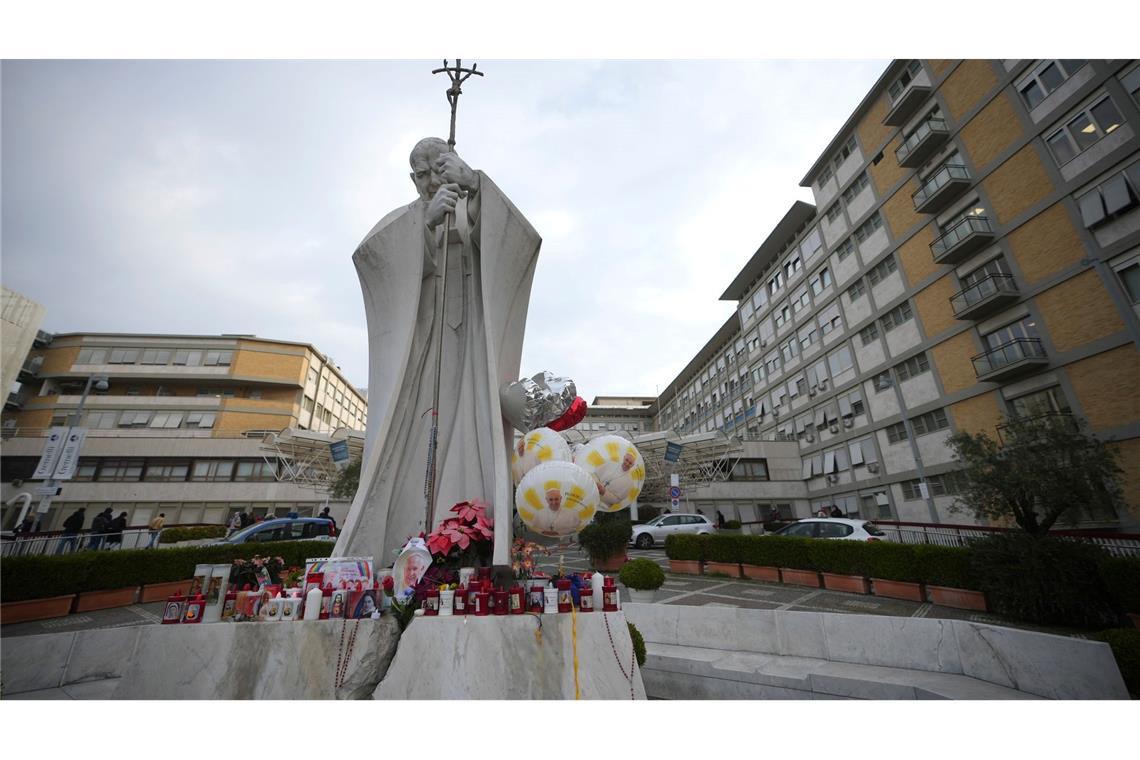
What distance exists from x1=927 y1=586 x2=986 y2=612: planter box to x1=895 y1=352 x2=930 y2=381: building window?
55.0 feet

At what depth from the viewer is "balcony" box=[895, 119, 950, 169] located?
2156cm

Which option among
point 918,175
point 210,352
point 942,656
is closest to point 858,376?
point 918,175

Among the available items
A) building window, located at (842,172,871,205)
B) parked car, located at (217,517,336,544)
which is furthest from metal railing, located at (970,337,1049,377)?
parked car, located at (217,517,336,544)

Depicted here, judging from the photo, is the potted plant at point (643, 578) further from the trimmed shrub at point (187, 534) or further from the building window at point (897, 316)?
the building window at point (897, 316)

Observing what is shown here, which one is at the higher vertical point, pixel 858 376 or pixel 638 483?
pixel 858 376

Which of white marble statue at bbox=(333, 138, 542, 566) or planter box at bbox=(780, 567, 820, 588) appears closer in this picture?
white marble statue at bbox=(333, 138, 542, 566)

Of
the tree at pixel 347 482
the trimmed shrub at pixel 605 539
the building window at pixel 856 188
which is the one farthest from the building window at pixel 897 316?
→ the tree at pixel 347 482

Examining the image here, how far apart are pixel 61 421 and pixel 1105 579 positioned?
50596 millimetres

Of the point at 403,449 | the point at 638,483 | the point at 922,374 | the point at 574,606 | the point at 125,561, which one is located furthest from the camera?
the point at 922,374

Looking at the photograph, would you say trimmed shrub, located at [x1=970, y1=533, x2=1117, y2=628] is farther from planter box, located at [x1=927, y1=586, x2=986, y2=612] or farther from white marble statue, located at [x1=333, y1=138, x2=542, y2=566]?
white marble statue, located at [x1=333, y1=138, x2=542, y2=566]

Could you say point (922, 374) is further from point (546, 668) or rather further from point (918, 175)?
point (546, 668)

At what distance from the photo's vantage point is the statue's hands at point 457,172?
23.7 feet

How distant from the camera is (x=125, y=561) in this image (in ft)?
32.1

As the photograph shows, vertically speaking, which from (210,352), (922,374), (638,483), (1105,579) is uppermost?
(210,352)
